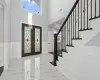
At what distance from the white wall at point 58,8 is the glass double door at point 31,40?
155 centimetres

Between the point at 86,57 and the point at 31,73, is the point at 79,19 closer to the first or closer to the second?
the point at 86,57

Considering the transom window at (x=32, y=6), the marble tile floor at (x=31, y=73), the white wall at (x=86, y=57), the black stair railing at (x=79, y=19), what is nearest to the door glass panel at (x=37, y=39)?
the transom window at (x=32, y=6)

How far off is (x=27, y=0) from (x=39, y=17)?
154 centimetres

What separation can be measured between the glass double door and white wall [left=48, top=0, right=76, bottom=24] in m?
1.55

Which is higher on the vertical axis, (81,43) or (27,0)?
(27,0)

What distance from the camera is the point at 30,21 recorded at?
6918 mm

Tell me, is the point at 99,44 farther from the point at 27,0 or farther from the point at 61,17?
the point at 27,0

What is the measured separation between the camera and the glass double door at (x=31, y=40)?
6.55 m

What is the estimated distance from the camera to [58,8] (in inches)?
258

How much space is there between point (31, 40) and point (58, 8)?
308 centimetres

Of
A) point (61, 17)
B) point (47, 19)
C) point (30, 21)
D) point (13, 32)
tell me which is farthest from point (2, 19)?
point (47, 19)

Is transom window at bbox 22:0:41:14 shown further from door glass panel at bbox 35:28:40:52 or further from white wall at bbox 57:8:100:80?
white wall at bbox 57:8:100:80

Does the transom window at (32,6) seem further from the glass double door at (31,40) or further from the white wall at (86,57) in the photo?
the white wall at (86,57)

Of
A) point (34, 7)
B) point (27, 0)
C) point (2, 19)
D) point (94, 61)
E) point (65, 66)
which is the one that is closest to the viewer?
point (94, 61)
